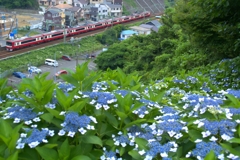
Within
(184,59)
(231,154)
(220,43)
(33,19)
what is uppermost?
(231,154)

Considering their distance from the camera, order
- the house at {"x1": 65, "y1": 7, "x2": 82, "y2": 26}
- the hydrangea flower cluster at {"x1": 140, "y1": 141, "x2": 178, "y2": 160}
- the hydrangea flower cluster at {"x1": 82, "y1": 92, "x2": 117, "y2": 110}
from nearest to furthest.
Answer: the hydrangea flower cluster at {"x1": 140, "y1": 141, "x2": 178, "y2": 160}
the hydrangea flower cluster at {"x1": 82, "y1": 92, "x2": 117, "y2": 110}
the house at {"x1": 65, "y1": 7, "x2": 82, "y2": 26}

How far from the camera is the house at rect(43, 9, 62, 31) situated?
31828mm

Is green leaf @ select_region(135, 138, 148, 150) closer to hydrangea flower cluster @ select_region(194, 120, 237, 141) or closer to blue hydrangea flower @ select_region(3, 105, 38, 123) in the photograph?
hydrangea flower cluster @ select_region(194, 120, 237, 141)

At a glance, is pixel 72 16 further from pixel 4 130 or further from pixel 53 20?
pixel 4 130

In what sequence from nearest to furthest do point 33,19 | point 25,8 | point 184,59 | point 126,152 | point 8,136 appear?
point 8,136 → point 126,152 → point 184,59 → point 33,19 → point 25,8

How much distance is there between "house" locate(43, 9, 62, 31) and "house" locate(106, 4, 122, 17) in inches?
318

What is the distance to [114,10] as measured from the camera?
40.0 meters

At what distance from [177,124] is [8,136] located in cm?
83

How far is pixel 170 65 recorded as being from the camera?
343 inches

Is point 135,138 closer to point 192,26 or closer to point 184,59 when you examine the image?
point 192,26

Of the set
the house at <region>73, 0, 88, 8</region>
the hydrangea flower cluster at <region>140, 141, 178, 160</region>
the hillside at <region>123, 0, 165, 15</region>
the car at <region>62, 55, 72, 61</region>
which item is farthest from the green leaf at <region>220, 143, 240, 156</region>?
the hillside at <region>123, 0, 165, 15</region>

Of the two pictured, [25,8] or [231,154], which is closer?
[231,154]

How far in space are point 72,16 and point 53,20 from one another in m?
2.39

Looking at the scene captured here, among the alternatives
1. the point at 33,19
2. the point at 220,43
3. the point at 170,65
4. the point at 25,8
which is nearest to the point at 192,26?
the point at 220,43
